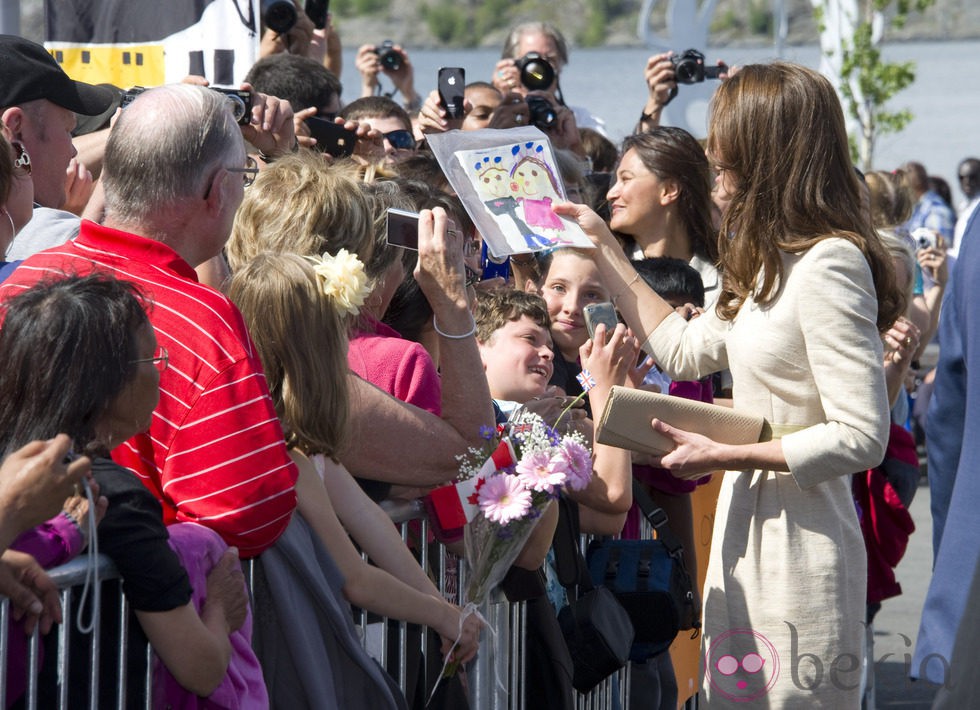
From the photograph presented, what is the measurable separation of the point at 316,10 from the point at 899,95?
5412cm

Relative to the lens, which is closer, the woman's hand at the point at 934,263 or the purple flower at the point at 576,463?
the purple flower at the point at 576,463

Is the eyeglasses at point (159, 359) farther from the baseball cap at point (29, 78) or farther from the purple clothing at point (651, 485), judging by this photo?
the purple clothing at point (651, 485)

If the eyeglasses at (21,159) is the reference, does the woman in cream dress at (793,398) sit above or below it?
below

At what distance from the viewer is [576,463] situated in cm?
314

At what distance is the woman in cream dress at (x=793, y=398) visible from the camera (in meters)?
3.22

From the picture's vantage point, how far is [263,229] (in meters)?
3.23

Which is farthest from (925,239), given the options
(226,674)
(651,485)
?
(226,674)

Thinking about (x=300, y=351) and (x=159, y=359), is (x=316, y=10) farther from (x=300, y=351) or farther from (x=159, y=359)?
(x=159, y=359)

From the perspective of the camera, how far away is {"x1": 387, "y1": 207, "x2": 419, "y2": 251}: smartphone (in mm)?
3234

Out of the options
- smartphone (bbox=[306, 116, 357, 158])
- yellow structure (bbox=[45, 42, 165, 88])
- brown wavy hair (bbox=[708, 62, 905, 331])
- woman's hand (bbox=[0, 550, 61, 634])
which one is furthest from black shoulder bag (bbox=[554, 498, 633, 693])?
yellow structure (bbox=[45, 42, 165, 88])

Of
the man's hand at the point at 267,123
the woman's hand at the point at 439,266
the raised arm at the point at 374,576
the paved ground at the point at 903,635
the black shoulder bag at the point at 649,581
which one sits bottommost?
the paved ground at the point at 903,635

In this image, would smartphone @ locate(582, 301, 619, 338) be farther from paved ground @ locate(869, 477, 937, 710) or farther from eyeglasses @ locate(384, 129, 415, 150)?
eyeglasses @ locate(384, 129, 415, 150)

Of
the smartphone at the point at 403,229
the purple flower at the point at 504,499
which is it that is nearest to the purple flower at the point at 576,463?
the purple flower at the point at 504,499

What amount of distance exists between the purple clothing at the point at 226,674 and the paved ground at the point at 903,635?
283 cm
